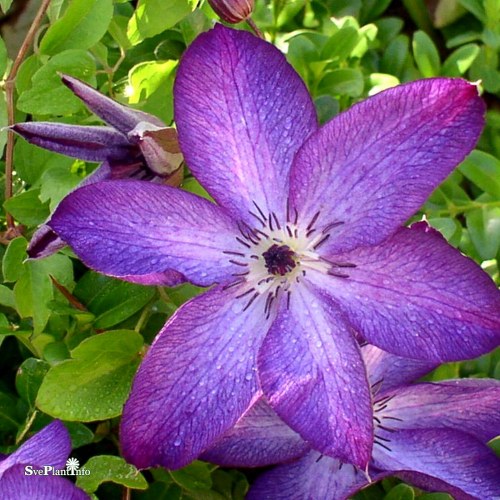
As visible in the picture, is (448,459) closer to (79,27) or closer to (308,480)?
(308,480)

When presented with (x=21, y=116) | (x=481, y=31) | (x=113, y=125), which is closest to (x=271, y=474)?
(x=113, y=125)

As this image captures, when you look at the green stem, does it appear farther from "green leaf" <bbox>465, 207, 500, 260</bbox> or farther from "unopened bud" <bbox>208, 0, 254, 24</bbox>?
"unopened bud" <bbox>208, 0, 254, 24</bbox>

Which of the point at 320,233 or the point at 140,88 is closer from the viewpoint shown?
the point at 320,233

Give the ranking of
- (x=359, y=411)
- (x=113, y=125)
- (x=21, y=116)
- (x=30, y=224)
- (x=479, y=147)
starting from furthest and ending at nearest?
(x=479, y=147) → (x=21, y=116) → (x=30, y=224) → (x=113, y=125) → (x=359, y=411)

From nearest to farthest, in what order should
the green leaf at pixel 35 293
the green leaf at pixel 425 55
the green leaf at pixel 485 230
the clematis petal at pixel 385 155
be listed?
1. the clematis petal at pixel 385 155
2. the green leaf at pixel 35 293
3. the green leaf at pixel 485 230
4. the green leaf at pixel 425 55

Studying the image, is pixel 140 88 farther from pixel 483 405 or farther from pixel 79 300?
pixel 483 405

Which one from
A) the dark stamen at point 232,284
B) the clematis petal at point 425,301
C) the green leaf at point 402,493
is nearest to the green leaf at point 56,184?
the dark stamen at point 232,284

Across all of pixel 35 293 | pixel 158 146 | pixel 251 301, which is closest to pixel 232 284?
pixel 251 301

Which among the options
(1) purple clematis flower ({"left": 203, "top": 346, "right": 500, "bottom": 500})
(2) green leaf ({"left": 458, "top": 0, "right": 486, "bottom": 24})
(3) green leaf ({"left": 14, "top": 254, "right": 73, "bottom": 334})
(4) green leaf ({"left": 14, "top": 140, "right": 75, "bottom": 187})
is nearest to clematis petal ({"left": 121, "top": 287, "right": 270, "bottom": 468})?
(1) purple clematis flower ({"left": 203, "top": 346, "right": 500, "bottom": 500})

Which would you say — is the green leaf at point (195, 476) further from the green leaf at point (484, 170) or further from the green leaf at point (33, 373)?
the green leaf at point (484, 170)
